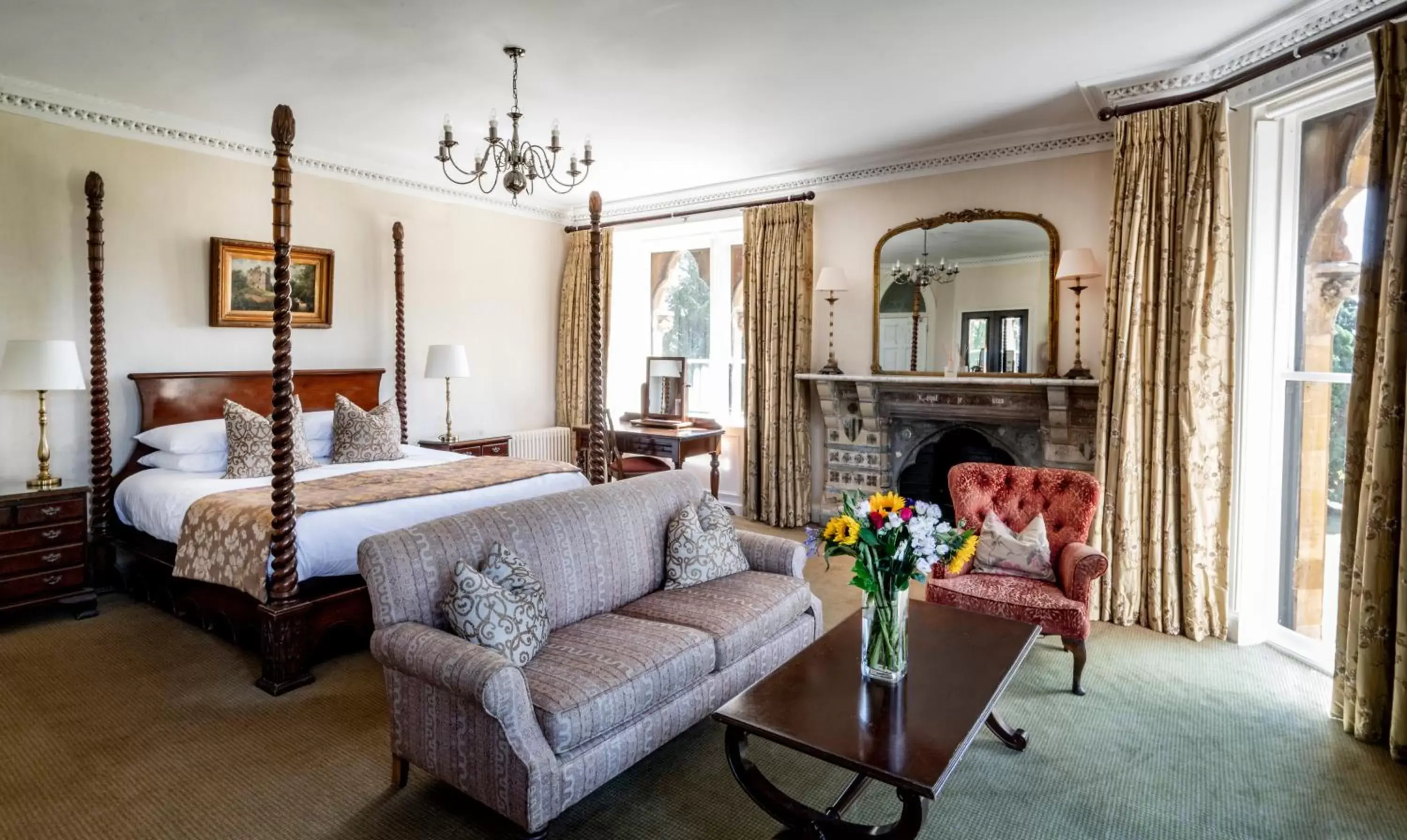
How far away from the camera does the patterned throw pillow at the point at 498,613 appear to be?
2.33 meters

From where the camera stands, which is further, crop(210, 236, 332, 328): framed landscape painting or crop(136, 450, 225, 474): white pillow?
crop(210, 236, 332, 328): framed landscape painting

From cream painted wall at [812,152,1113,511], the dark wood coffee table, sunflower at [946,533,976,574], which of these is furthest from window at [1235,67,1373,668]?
sunflower at [946,533,976,574]

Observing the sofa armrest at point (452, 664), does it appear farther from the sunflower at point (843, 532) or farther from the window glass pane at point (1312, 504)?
the window glass pane at point (1312, 504)

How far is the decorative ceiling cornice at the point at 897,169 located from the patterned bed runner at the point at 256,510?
124 inches

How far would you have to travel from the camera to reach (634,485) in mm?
3471

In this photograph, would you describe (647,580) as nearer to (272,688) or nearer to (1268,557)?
(272,688)

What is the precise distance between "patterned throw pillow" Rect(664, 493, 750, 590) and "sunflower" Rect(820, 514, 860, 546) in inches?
43.1

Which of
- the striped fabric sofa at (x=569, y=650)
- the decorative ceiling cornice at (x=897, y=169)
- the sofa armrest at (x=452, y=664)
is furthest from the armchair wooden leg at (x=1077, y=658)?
the decorative ceiling cornice at (x=897, y=169)

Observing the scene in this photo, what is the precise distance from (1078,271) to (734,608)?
10.2ft

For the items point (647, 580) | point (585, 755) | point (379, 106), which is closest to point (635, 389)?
point (379, 106)

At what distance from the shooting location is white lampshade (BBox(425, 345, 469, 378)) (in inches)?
231

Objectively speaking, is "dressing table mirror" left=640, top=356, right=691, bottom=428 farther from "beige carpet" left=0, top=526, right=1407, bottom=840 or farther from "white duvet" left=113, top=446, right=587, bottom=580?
"beige carpet" left=0, top=526, right=1407, bottom=840

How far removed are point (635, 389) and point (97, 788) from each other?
207 inches

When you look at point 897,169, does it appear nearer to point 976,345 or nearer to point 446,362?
point 976,345
